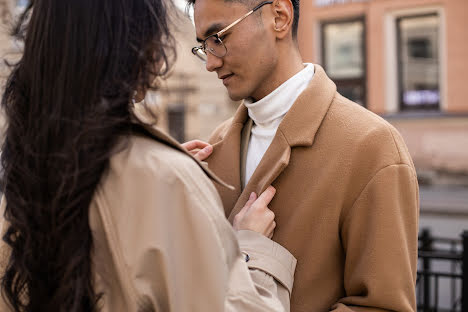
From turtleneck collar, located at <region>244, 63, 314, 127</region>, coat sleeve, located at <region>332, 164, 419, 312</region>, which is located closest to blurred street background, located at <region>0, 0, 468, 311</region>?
turtleneck collar, located at <region>244, 63, 314, 127</region>

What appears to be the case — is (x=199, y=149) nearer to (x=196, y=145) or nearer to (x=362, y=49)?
(x=196, y=145)

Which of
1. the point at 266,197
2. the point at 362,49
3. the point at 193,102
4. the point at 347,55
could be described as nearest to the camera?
the point at 266,197

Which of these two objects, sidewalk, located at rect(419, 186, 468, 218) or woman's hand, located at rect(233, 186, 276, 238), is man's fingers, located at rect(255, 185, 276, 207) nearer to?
woman's hand, located at rect(233, 186, 276, 238)

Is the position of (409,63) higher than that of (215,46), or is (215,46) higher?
(215,46)

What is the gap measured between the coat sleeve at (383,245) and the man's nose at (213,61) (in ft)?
2.24

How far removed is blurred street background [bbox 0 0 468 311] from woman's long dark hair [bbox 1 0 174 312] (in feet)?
31.0

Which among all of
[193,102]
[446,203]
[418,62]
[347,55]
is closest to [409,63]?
[418,62]

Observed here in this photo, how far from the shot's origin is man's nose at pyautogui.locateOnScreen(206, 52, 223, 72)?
198cm

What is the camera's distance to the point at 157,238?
1.19 metres

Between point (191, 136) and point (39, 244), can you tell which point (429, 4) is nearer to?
point (191, 136)

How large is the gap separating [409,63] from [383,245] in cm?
1179

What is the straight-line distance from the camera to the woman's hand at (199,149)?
7.11 ft

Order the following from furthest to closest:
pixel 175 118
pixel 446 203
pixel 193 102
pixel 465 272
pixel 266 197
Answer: pixel 175 118 < pixel 193 102 < pixel 446 203 < pixel 465 272 < pixel 266 197

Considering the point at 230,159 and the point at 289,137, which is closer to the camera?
the point at 289,137
